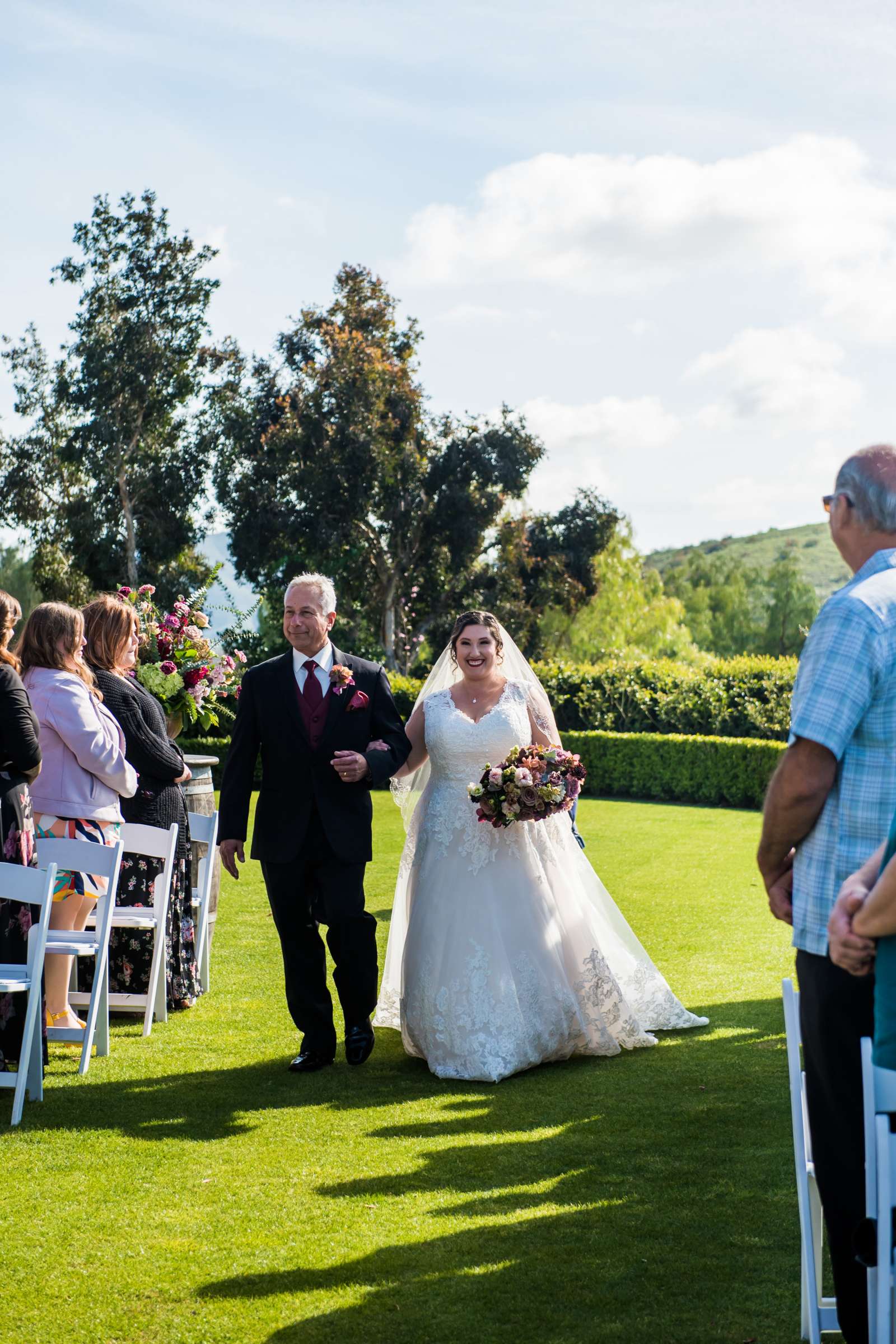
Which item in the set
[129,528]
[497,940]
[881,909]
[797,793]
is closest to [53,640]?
[497,940]

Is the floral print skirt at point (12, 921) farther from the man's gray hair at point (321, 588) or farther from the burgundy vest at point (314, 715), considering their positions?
the man's gray hair at point (321, 588)

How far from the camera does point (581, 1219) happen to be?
438cm

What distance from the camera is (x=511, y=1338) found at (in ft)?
11.6

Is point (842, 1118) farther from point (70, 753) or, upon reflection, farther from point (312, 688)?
point (70, 753)

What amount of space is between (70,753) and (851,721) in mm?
4337

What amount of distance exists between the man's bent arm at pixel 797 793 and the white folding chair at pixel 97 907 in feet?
11.8

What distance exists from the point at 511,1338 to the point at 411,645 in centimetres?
3366

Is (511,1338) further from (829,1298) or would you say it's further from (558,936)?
(558,936)

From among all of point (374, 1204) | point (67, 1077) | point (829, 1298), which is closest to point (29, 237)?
point (67, 1077)

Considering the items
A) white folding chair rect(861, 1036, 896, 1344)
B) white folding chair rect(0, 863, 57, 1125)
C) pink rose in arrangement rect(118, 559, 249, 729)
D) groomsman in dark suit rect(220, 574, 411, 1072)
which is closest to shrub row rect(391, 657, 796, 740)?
pink rose in arrangement rect(118, 559, 249, 729)

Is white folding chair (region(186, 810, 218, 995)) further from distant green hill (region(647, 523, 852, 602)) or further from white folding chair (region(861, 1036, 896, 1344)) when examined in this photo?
distant green hill (region(647, 523, 852, 602))

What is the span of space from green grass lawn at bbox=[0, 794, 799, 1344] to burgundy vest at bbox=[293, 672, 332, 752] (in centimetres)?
166

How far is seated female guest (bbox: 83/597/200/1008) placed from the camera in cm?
695

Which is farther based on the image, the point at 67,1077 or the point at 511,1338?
the point at 67,1077
